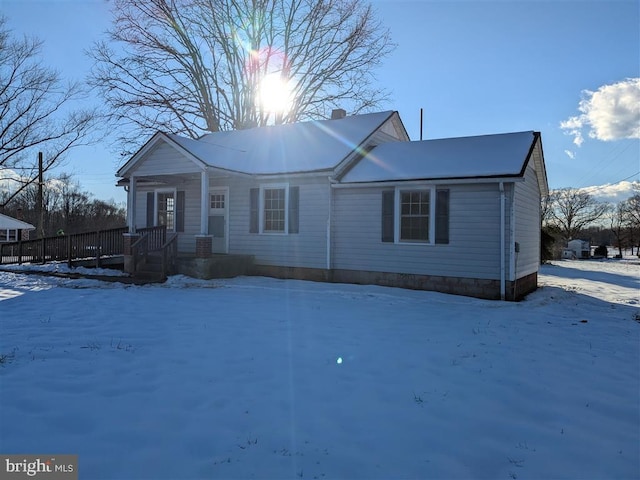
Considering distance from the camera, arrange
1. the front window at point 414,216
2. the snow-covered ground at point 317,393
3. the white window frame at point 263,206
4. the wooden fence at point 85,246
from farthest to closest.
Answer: the wooden fence at point 85,246, the white window frame at point 263,206, the front window at point 414,216, the snow-covered ground at point 317,393

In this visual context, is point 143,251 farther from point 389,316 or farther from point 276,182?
point 389,316

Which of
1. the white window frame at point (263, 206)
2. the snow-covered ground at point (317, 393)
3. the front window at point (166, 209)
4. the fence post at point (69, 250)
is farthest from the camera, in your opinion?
the front window at point (166, 209)

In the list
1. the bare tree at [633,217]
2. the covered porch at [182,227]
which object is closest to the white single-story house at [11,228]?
the covered porch at [182,227]

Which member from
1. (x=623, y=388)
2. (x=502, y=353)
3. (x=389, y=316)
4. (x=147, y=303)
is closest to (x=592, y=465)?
(x=623, y=388)

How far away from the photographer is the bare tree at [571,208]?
61.1m

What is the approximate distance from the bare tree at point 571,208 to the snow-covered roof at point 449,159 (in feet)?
182

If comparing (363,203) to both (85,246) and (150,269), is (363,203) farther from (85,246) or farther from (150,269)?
(85,246)

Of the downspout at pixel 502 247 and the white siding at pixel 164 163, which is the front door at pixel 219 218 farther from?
the downspout at pixel 502 247

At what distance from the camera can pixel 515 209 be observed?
10344mm

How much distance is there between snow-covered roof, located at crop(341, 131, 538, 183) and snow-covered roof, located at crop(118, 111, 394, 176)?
869 mm

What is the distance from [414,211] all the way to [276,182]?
14.7ft

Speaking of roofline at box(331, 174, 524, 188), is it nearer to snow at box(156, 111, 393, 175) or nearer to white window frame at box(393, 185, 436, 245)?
white window frame at box(393, 185, 436, 245)

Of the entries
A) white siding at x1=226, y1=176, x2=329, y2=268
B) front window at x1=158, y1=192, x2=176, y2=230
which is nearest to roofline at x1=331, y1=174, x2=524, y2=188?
white siding at x1=226, y1=176, x2=329, y2=268

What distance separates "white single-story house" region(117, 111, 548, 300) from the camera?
1027cm
